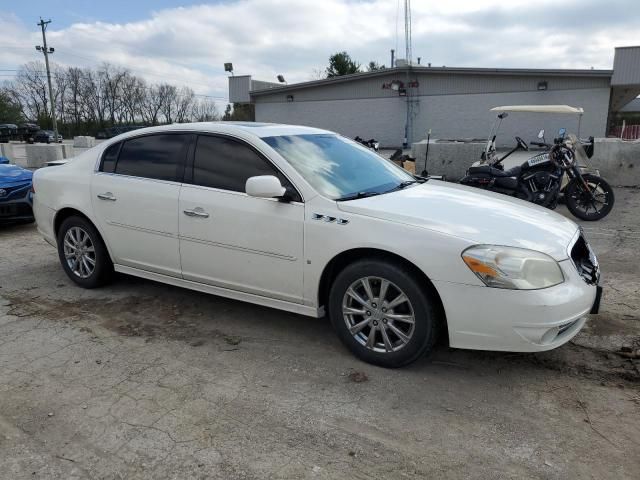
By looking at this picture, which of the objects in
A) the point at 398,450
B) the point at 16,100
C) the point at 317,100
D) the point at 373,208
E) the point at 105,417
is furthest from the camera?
the point at 16,100

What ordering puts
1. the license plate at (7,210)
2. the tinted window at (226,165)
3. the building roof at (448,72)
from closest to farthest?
the tinted window at (226,165), the license plate at (7,210), the building roof at (448,72)

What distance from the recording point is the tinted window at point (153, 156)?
171 inches

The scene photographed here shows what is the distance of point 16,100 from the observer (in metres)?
67.2

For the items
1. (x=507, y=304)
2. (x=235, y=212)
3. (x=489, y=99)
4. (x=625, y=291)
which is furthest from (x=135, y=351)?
(x=489, y=99)

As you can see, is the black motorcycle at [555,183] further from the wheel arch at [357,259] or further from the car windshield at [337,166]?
the wheel arch at [357,259]

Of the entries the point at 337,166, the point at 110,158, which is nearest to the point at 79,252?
the point at 110,158

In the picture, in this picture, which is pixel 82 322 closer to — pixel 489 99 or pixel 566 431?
pixel 566 431

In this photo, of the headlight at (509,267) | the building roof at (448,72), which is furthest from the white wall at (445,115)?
the headlight at (509,267)

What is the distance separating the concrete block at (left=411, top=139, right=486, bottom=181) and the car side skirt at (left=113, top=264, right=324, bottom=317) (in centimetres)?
882

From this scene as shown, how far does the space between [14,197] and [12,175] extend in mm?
441

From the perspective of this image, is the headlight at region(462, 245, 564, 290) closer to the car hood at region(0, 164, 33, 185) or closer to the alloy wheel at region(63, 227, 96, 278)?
the alloy wheel at region(63, 227, 96, 278)

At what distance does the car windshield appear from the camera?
378 cm

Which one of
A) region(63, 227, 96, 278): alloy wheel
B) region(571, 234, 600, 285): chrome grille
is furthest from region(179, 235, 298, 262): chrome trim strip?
region(571, 234, 600, 285): chrome grille

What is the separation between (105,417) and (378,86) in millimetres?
24312
